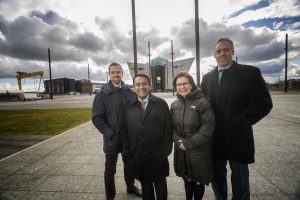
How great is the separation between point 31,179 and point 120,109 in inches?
99.4

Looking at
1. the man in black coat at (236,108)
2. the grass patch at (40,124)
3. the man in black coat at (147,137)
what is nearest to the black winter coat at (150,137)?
the man in black coat at (147,137)

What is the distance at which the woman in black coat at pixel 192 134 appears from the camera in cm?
238

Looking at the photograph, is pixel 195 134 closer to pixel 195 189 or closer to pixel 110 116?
pixel 195 189

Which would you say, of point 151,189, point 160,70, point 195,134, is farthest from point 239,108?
point 160,70

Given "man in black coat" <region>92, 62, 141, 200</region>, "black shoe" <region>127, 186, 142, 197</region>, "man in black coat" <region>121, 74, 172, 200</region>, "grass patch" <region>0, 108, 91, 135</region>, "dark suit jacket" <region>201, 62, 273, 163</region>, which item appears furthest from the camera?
"grass patch" <region>0, 108, 91, 135</region>

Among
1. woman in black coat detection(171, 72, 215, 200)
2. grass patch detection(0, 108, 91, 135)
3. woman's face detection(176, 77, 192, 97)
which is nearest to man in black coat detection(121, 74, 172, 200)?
woman in black coat detection(171, 72, 215, 200)

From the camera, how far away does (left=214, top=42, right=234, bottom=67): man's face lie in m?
2.47

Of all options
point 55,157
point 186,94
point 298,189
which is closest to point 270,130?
point 298,189

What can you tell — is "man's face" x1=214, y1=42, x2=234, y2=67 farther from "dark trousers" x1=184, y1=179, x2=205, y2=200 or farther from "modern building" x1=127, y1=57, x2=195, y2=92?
"modern building" x1=127, y1=57, x2=195, y2=92

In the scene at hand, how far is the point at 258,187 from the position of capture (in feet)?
10.7

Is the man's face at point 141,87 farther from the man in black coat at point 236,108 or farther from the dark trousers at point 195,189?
the dark trousers at point 195,189

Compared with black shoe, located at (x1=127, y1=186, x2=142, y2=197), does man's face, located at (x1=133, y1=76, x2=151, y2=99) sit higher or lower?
higher

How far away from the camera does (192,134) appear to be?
8.05 ft

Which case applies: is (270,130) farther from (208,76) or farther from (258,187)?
(208,76)
